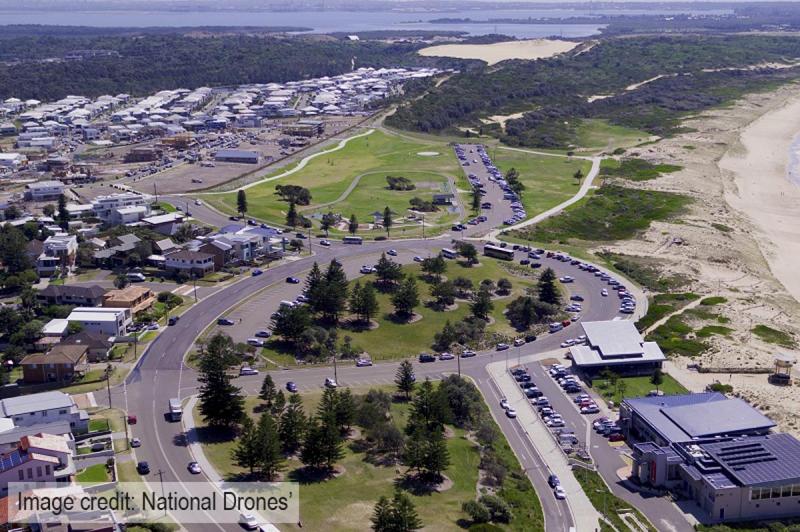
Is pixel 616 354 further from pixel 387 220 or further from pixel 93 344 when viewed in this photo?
pixel 387 220

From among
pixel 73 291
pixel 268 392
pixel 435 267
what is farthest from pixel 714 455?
pixel 73 291

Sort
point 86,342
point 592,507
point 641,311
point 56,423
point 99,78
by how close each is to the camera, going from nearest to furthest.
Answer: point 592,507 → point 56,423 → point 86,342 → point 641,311 → point 99,78

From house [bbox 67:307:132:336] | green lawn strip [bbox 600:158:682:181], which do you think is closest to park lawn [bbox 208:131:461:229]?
green lawn strip [bbox 600:158:682:181]

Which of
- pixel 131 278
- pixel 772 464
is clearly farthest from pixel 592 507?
pixel 131 278

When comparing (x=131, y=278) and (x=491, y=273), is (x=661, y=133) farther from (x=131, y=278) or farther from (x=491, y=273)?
(x=131, y=278)

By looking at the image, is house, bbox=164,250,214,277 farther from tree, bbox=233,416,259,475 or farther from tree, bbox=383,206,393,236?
tree, bbox=233,416,259,475

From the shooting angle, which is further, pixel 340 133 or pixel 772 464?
pixel 340 133
